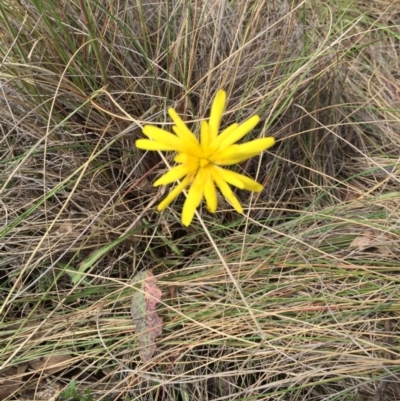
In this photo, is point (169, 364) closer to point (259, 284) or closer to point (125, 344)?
point (125, 344)

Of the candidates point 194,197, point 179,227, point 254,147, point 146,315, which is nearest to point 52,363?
point 146,315

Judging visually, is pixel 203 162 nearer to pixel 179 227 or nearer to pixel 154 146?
A: pixel 154 146

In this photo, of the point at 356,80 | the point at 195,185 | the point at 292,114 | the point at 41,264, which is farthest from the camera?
the point at 356,80

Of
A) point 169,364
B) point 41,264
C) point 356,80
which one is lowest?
point 169,364

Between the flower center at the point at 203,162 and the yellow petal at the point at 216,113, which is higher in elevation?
the yellow petal at the point at 216,113

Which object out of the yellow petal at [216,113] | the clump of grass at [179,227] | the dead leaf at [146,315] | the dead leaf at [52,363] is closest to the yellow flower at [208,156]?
the yellow petal at [216,113]

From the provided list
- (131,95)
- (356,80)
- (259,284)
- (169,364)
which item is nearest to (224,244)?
(259,284)

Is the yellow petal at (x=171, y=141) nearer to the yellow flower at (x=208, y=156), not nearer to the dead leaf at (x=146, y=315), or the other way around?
the yellow flower at (x=208, y=156)
